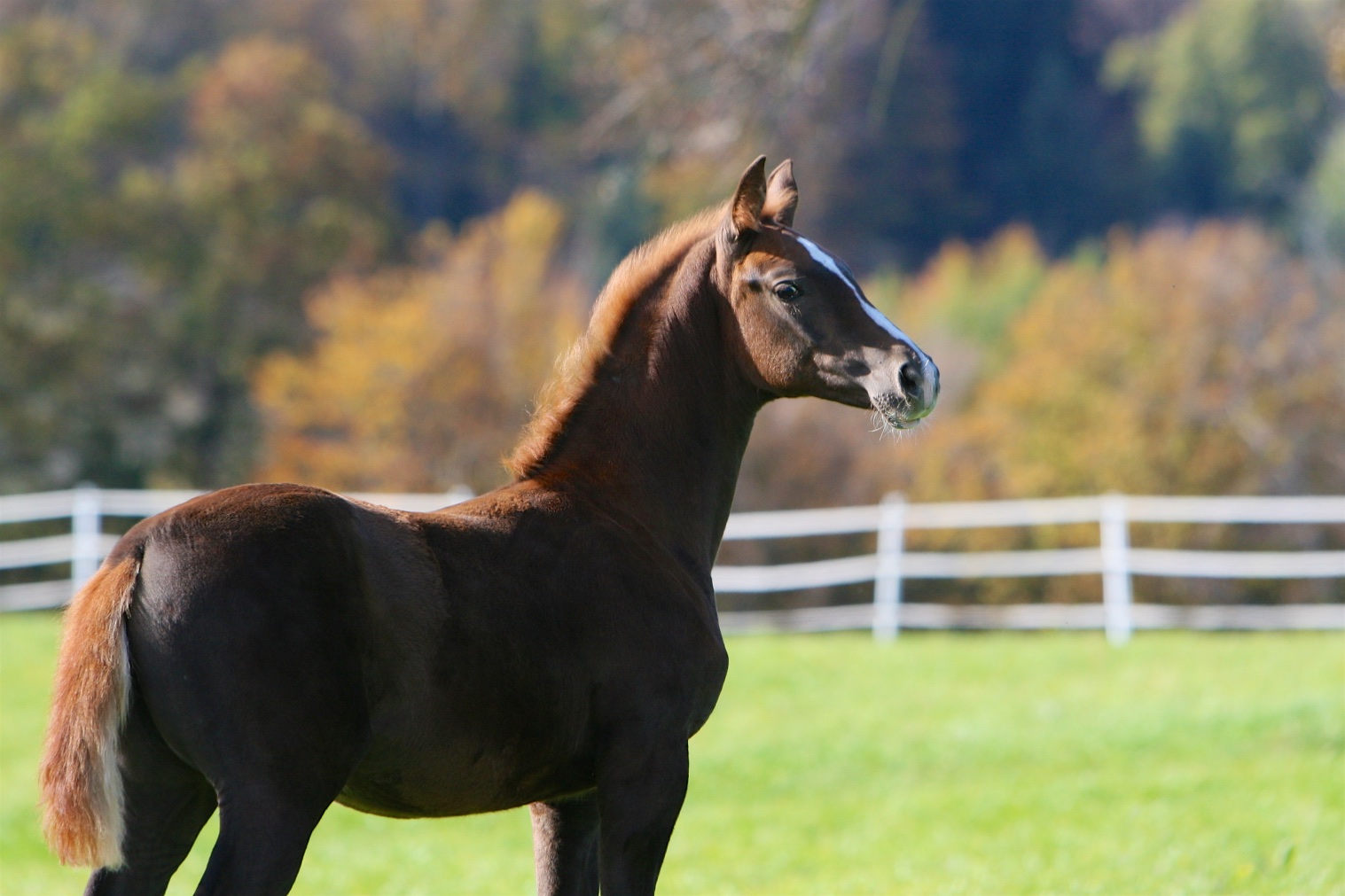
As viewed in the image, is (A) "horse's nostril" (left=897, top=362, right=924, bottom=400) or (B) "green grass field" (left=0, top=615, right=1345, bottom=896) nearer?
(A) "horse's nostril" (left=897, top=362, right=924, bottom=400)

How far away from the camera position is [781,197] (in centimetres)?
419

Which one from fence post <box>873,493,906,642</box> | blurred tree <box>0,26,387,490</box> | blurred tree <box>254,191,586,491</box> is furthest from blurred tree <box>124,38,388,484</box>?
fence post <box>873,493,906,642</box>

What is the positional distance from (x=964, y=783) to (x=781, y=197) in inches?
224

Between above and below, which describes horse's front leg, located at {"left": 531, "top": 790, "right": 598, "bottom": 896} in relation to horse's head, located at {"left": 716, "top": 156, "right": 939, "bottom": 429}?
below

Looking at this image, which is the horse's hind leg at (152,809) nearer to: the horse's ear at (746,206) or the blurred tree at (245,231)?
the horse's ear at (746,206)

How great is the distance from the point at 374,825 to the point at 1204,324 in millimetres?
19900

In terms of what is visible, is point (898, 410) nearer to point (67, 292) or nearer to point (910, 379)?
point (910, 379)

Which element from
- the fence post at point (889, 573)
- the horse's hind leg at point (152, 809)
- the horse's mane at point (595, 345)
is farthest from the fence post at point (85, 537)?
the horse's hind leg at point (152, 809)

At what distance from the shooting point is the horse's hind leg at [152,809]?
3.17 metres

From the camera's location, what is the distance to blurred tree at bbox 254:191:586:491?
26.2 m

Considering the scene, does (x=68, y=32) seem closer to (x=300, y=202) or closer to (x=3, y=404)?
(x=300, y=202)

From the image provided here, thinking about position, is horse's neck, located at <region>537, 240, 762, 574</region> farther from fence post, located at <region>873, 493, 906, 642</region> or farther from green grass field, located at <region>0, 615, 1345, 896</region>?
fence post, located at <region>873, 493, 906, 642</region>

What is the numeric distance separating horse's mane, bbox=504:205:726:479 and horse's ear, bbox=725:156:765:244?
0.13 m

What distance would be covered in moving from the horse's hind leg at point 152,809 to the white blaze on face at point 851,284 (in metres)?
1.87
